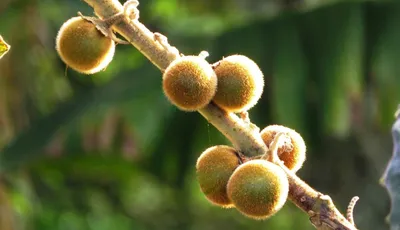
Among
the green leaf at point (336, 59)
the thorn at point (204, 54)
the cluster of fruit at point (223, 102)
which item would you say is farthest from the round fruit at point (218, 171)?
the green leaf at point (336, 59)

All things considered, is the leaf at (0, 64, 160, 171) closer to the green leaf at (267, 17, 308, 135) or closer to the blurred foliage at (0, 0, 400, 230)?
the blurred foliage at (0, 0, 400, 230)

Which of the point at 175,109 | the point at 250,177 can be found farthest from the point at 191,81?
the point at 175,109

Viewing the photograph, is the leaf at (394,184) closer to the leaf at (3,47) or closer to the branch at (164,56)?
the branch at (164,56)

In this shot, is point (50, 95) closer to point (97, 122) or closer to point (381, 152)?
point (97, 122)

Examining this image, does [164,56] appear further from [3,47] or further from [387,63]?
[387,63]

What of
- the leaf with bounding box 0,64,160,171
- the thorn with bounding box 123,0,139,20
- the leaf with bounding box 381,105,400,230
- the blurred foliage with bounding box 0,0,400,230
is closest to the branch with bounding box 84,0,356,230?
the thorn with bounding box 123,0,139,20

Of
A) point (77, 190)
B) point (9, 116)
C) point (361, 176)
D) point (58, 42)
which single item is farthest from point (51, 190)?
point (58, 42)

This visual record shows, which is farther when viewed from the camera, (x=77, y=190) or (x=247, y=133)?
(x=77, y=190)
